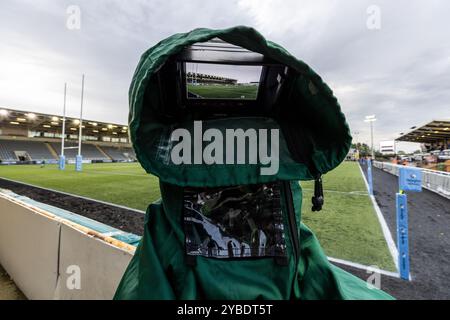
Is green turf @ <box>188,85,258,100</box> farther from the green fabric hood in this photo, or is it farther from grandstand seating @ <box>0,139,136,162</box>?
grandstand seating @ <box>0,139,136,162</box>

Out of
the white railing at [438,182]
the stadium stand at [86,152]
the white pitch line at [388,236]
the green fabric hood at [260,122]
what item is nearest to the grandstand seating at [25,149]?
the stadium stand at [86,152]

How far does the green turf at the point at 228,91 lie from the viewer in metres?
0.80

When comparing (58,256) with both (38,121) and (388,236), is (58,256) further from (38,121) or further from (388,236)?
(38,121)

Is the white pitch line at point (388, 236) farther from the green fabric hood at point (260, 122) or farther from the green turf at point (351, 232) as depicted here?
the green fabric hood at point (260, 122)

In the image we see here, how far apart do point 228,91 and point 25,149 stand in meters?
38.0

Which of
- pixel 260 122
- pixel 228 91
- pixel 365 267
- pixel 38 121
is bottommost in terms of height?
pixel 365 267

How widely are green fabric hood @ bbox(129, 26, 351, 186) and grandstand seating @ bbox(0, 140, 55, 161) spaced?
1403 inches

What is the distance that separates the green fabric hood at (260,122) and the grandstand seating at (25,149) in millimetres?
35646

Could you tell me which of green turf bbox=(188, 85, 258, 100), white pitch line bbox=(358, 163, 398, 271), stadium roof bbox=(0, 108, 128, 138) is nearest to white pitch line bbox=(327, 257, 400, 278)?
white pitch line bbox=(358, 163, 398, 271)

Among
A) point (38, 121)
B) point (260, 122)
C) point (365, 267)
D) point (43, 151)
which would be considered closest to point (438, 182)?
point (365, 267)

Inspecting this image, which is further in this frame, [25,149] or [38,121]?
[25,149]

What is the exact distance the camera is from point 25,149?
28.7 m

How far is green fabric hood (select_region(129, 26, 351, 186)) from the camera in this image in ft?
1.69
